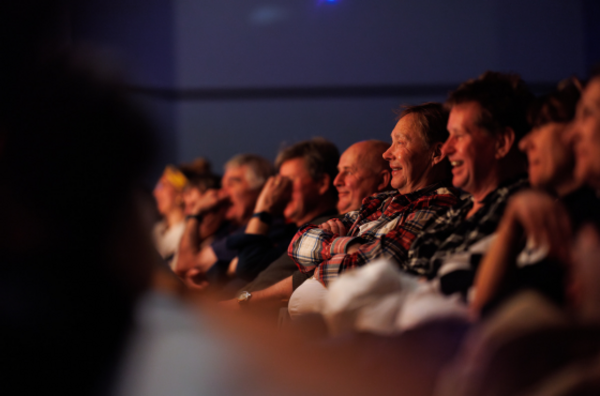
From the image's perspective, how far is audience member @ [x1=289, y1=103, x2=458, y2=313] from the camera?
1.38m

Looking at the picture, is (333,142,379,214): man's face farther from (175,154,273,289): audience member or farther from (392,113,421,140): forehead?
(175,154,273,289): audience member

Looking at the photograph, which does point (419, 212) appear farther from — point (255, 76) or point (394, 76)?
point (255, 76)

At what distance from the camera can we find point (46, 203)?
766 millimetres

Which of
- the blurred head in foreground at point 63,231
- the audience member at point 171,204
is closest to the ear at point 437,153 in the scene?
the blurred head in foreground at point 63,231

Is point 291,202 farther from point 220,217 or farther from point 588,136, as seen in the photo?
point 588,136

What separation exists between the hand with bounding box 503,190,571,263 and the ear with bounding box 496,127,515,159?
198 mm

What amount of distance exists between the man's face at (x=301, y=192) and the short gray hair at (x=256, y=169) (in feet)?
2.48

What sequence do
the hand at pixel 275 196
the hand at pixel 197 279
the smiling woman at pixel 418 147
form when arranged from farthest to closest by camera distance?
1. the hand at pixel 197 279
2. the hand at pixel 275 196
3. the smiling woman at pixel 418 147

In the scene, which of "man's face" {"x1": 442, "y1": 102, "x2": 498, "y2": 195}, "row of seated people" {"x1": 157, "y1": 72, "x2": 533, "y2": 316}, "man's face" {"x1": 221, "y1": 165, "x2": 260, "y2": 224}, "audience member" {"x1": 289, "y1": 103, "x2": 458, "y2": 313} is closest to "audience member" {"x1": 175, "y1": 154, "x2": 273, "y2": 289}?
"man's face" {"x1": 221, "y1": 165, "x2": 260, "y2": 224}

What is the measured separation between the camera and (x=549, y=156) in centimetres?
95

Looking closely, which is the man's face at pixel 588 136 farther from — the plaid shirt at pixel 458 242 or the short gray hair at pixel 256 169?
the short gray hair at pixel 256 169

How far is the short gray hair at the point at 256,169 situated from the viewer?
10.4 ft

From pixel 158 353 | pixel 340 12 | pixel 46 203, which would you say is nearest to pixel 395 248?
pixel 158 353

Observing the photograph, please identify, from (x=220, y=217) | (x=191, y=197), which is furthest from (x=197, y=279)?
(x=191, y=197)
